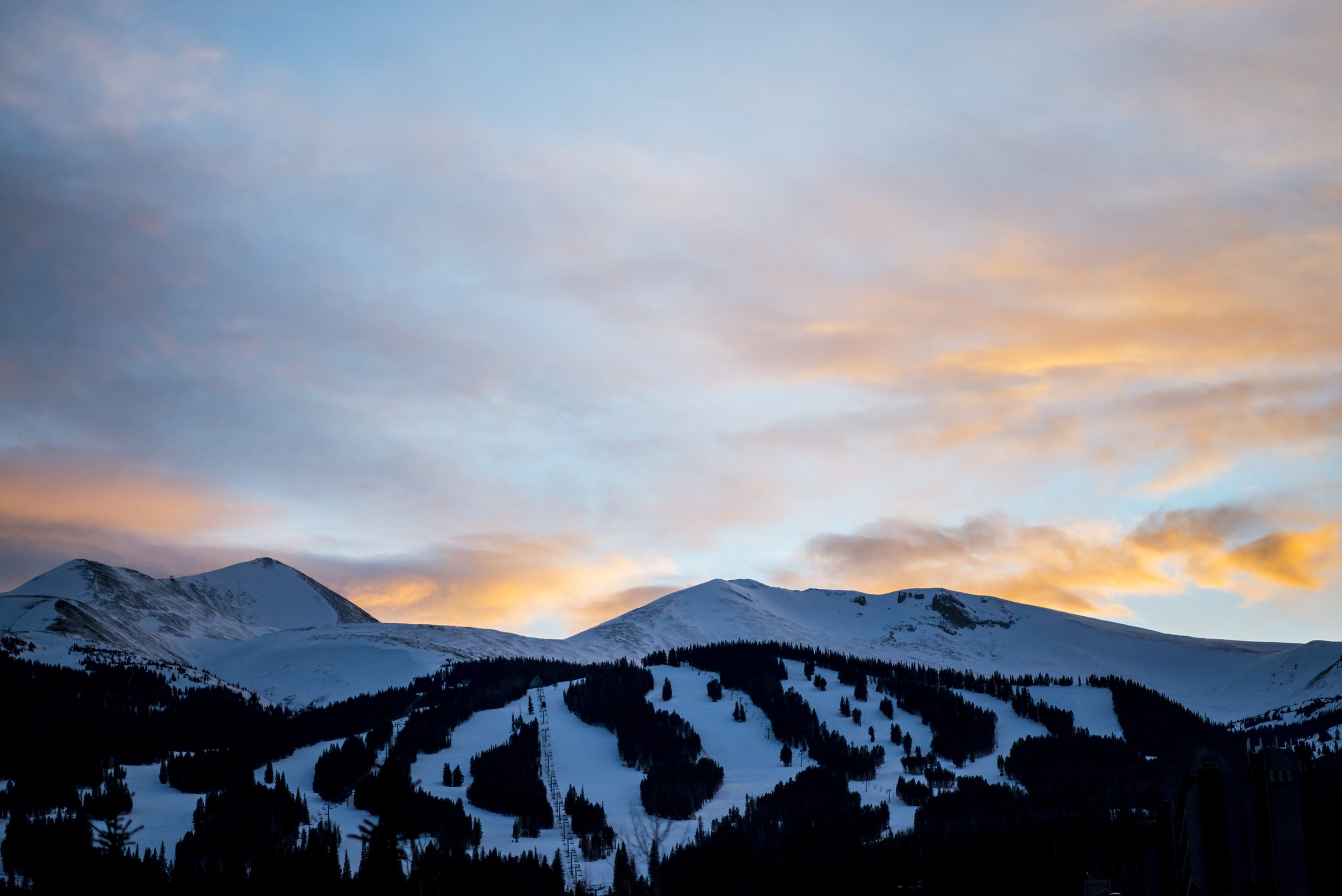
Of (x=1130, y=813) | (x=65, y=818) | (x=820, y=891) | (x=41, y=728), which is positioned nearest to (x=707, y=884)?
(x=820, y=891)

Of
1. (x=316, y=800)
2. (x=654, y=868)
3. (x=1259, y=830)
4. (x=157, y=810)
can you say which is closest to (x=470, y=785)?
(x=316, y=800)

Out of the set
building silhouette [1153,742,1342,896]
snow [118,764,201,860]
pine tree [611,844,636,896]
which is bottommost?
pine tree [611,844,636,896]

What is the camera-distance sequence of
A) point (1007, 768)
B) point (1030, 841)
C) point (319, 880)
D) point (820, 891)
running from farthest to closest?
point (1007, 768) → point (1030, 841) → point (820, 891) → point (319, 880)

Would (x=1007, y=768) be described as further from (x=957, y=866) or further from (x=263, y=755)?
(x=263, y=755)

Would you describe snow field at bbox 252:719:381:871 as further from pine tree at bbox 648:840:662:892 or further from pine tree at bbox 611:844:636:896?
pine tree at bbox 648:840:662:892

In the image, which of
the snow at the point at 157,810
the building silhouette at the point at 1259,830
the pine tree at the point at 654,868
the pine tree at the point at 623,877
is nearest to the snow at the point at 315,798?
the snow at the point at 157,810

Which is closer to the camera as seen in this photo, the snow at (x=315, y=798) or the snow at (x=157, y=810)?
the snow at (x=157, y=810)

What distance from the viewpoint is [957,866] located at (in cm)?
14600

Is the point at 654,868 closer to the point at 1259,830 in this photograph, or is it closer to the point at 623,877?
the point at 623,877

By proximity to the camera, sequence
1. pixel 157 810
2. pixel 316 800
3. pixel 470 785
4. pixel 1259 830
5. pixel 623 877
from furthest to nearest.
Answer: pixel 470 785 → pixel 316 800 → pixel 157 810 → pixel 623 877 → pixel 1259 830

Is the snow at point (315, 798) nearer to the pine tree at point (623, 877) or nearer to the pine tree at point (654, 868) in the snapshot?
the pine tree at point (623, 877)

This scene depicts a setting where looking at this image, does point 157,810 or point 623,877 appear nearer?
point 623,877

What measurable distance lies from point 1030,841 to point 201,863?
107683mm

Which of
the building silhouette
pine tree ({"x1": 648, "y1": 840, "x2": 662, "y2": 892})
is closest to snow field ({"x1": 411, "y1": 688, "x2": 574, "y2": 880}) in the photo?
pine tree ({"x1": 648, "y1": 840, "x2": 662, "y2": 892})
